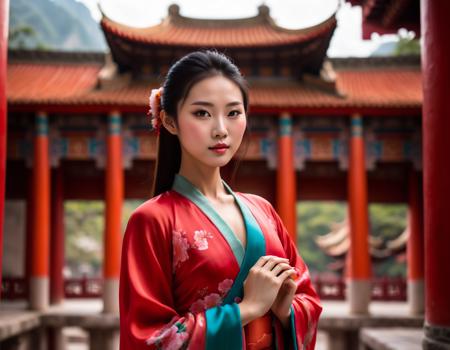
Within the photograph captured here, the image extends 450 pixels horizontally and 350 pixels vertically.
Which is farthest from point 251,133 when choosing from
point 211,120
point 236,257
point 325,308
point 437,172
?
point 236,257

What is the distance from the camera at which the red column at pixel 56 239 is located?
1496 cm

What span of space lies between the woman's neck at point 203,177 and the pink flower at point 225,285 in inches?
14.7

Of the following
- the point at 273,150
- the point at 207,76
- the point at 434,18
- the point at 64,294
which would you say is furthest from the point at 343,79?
the point at 207,76

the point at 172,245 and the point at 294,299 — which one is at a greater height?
A: the point at 172,245

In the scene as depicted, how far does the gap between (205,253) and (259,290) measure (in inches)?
9.1

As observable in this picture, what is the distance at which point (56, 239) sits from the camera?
49.6 ft

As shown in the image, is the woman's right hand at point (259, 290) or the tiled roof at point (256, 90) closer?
the woman's right hand at point (259, 290)

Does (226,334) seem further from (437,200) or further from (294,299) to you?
(437,200)

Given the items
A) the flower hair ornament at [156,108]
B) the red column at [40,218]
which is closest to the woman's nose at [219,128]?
the flower hair ornament at [156,108]

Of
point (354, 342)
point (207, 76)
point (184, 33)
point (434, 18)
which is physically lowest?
point (354, 342)

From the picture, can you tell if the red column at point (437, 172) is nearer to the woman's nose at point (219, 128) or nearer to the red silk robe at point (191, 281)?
the red silk robe at point (191, 281)

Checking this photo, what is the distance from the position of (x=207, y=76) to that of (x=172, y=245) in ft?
2.12

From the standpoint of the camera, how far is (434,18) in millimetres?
5133

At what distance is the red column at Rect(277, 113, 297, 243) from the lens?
1303 centimetres
